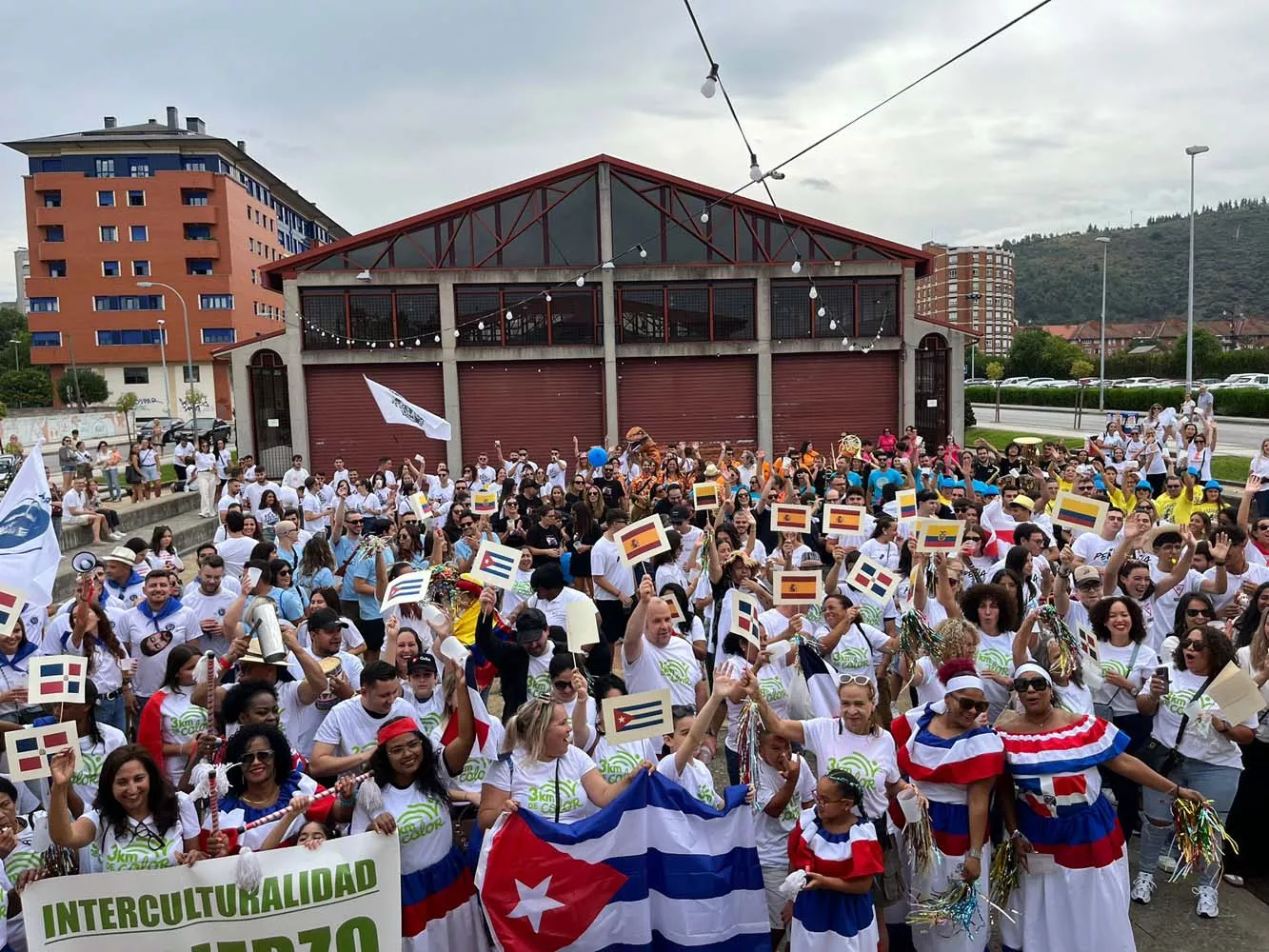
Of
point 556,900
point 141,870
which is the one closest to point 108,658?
point 141,870

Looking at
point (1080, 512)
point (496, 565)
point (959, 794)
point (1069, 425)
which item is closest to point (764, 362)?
point (1080, 512)

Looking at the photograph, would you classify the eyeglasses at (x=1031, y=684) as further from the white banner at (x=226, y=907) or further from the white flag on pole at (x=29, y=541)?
the white flag on pole at (x=29, y=541)

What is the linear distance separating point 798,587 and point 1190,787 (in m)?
2.46

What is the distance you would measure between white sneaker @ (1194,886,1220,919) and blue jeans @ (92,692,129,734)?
22.2ft

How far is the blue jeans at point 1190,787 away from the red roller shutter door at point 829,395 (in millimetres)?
20262

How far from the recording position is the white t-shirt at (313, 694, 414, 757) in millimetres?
4848

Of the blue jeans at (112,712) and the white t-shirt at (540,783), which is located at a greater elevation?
the white t-shirt at (540,783)

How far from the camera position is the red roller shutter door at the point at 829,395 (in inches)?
994

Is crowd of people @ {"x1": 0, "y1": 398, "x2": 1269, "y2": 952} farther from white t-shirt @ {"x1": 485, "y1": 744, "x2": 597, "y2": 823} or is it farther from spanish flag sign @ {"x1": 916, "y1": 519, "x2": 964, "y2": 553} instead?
spanish flag sign @ {"x1": 916, "y1": 519, "x2": 964, "y2": 553}

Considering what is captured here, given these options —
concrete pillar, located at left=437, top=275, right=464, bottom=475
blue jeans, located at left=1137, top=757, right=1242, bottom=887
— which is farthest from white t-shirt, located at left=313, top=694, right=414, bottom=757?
concrete pillar, located at left=437, top=275, right=464, bottom=475

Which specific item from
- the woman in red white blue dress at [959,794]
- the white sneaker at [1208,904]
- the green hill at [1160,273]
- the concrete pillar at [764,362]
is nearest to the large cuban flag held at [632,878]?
the woman in red white blue dress at [959,794]

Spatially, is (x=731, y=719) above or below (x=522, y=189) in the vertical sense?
below

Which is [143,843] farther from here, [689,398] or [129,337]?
[129,337]

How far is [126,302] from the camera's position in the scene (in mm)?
66500
